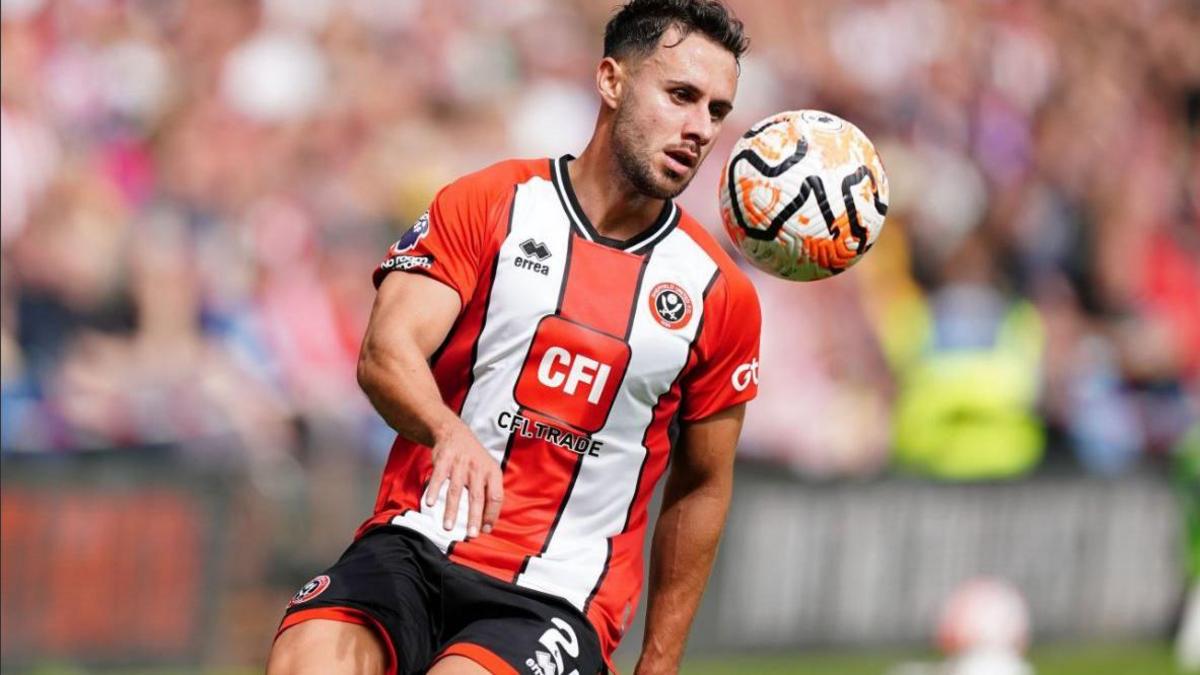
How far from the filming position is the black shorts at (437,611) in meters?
5.91

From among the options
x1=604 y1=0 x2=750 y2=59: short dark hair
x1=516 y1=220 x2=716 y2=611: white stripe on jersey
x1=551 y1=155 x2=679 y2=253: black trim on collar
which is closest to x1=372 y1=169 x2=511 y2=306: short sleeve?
x1=551 y1=155 x2=679 y2=253: black trim on collar

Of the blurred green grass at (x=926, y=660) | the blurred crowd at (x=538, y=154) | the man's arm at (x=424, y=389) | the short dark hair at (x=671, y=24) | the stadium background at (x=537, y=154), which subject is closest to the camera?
the man's arm at (x=424, y=389)

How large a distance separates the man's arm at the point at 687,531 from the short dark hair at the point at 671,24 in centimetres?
116

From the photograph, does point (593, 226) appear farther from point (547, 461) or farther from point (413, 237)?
point (547, 461)

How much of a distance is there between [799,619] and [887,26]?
6250 millimetres

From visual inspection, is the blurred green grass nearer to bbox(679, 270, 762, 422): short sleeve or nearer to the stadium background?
the stadium background

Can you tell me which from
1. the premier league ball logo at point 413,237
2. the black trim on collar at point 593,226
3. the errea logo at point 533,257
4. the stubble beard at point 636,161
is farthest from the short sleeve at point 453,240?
the stubble beard at point 636,161

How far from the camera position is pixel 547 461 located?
6250 mm

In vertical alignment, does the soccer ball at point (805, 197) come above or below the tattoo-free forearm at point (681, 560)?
above

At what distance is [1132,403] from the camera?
17.6 m

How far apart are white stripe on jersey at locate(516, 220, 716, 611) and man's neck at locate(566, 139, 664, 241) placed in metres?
0.13

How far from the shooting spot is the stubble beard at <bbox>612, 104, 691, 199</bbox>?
20.8 feet

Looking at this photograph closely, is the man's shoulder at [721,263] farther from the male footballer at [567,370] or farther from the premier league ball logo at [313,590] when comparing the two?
the premier league ball logo at [313,590]

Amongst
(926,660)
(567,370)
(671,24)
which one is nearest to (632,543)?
(567,370)
